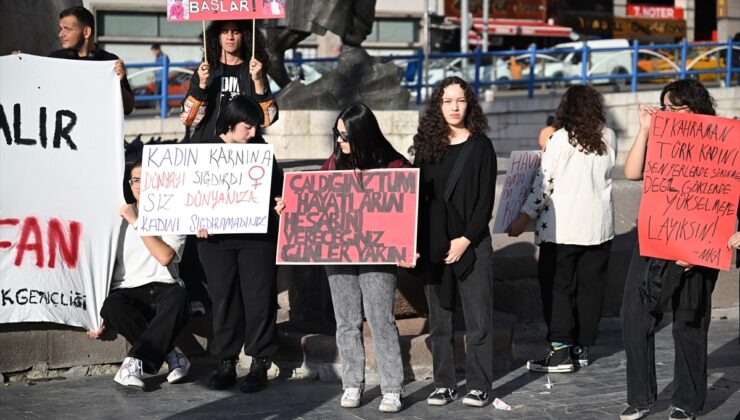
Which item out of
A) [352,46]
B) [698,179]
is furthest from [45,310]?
[352,46]

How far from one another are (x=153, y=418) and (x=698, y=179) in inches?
112

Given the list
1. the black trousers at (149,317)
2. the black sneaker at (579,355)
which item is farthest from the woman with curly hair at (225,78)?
the black sneaker at (579,355)

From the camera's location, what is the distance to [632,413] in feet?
19.4

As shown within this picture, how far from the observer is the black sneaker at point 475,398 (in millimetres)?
6223

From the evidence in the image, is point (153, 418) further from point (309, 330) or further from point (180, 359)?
point (309, 330)

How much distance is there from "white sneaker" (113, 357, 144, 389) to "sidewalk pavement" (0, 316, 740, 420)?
0.23 ft

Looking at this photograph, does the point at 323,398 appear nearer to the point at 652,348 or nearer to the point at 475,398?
the point at 475,398

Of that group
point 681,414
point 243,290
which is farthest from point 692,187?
point 243,290

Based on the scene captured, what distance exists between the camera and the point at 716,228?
572 centimetres

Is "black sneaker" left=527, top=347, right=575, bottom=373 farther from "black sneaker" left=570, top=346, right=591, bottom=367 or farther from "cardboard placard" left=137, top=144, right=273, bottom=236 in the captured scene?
"cardboard placard" left=137, top=144, right=273, bottom=236

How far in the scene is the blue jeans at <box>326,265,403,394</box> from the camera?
6.19 meters

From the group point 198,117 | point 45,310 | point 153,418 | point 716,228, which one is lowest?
point 153,418

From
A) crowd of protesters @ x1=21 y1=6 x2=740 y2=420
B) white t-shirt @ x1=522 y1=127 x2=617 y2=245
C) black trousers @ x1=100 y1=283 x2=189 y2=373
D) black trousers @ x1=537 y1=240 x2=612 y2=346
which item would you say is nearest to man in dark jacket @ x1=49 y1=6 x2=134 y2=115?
crowd of protesters @ x1=21 y1=6 x2=740 y2=420

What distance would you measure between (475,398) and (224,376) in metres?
1.37
